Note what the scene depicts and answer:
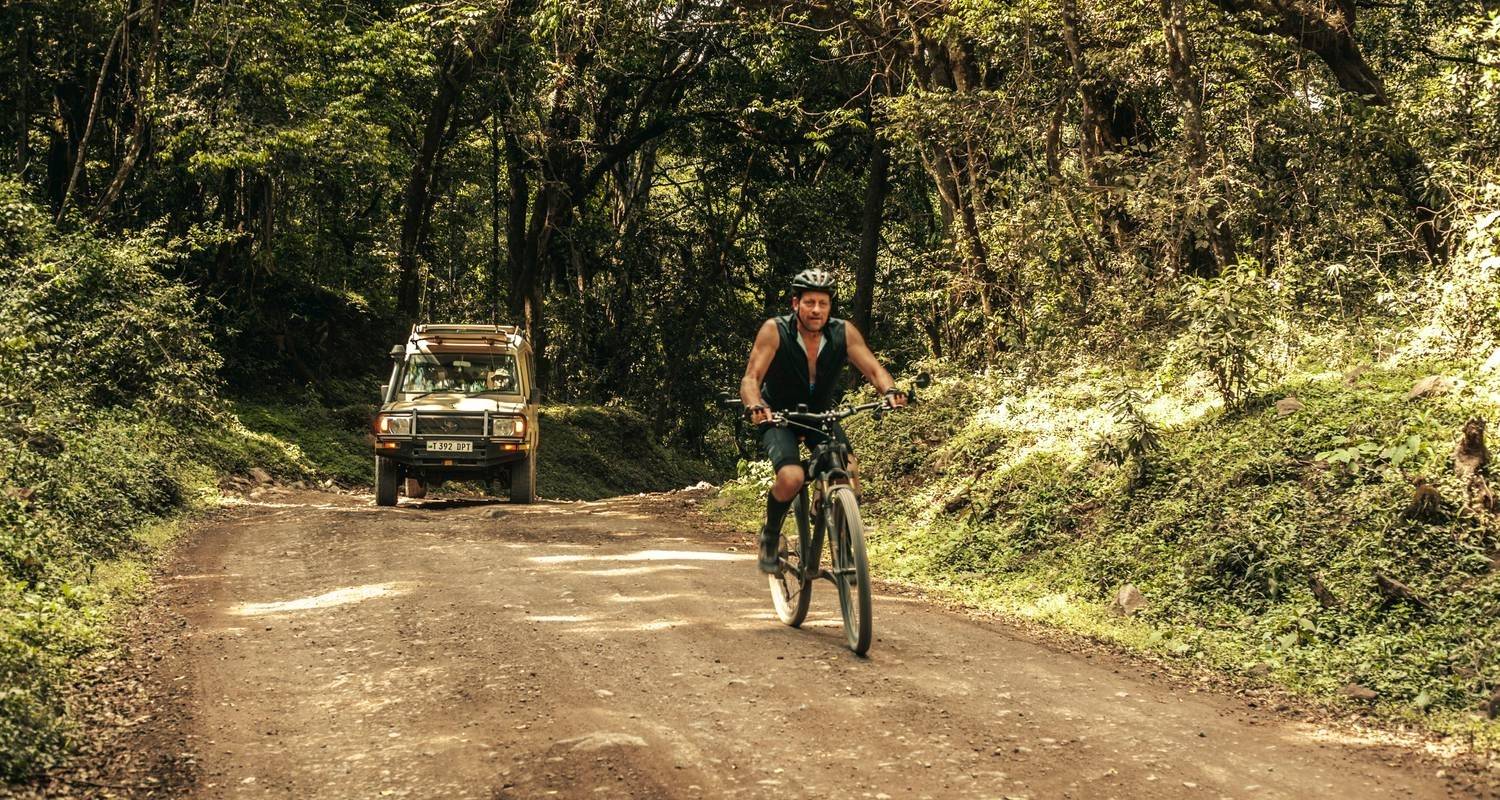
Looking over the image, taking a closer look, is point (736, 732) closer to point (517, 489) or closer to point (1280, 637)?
point (1280, 637)

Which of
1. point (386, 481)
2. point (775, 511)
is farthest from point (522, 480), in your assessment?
point (775, 511)

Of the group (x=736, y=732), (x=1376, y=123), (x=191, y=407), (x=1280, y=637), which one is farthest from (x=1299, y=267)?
(x=191, y=407)

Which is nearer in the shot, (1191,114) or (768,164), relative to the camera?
(1191,114)

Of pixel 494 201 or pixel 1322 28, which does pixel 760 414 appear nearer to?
pixel 1322 28

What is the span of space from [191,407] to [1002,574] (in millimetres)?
14138

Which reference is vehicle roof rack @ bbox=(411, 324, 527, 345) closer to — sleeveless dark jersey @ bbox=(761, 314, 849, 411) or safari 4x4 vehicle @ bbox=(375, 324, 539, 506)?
safari 4x4 vehicle @ bbox=(375, 324, 539, 506)

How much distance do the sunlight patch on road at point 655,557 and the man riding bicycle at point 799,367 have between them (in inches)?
151

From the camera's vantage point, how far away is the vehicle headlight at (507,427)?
52.9 ft

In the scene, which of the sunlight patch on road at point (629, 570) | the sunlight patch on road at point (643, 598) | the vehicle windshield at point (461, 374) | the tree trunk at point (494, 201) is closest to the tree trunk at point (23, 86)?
the vehicle windshield at point (461, 374)

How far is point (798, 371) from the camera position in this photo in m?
7.31

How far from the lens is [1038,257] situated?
1525 centimetres

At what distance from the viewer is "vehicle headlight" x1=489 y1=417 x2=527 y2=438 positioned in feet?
52.9

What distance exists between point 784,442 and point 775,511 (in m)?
0.57

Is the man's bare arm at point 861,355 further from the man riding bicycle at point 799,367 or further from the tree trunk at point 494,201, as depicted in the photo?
the tree trunk at point 494,201
